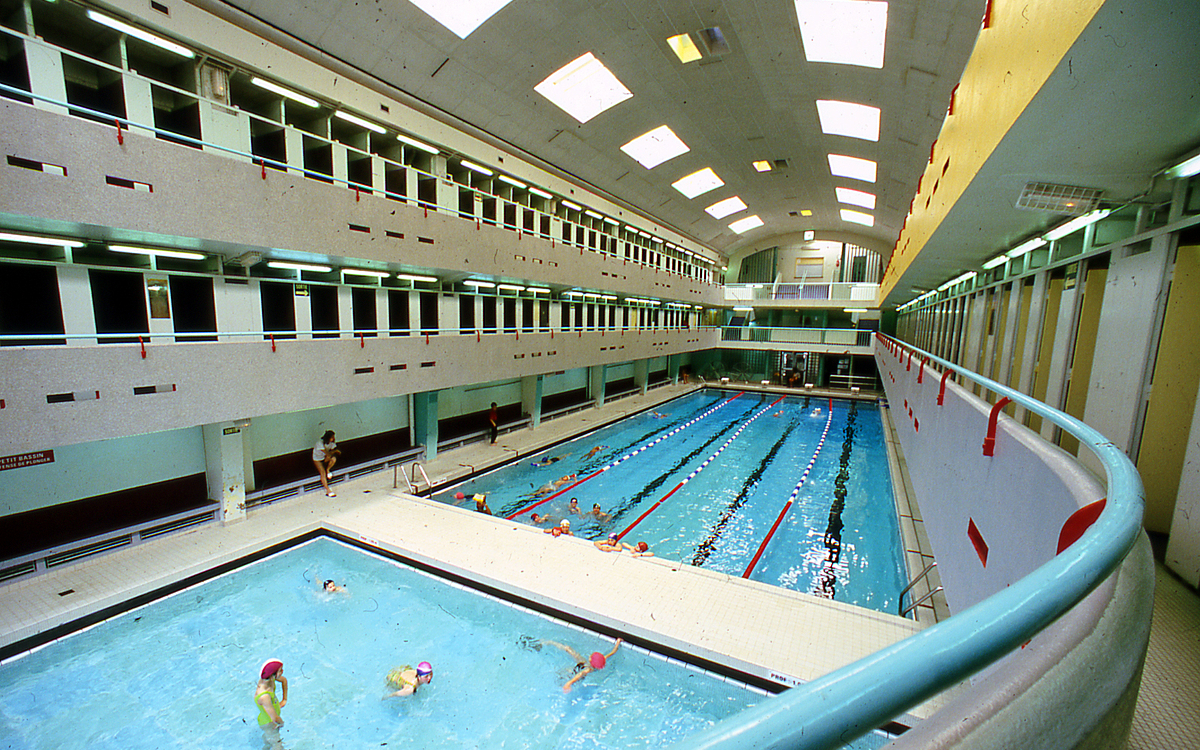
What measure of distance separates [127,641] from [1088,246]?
34.4ft

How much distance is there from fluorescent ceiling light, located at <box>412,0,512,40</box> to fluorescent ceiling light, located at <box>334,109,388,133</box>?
85.7 inches

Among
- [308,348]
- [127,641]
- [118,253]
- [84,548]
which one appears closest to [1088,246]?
[308,348]

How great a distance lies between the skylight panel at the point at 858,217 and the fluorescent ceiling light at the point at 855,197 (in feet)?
4.81

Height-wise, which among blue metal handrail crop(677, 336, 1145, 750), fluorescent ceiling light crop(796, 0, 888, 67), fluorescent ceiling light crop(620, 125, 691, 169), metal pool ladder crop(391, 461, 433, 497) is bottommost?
metal pool ladder crop(391, 461, 433, 497)

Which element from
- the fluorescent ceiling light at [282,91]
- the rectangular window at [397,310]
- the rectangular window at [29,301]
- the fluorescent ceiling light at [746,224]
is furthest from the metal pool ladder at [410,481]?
the fluorescent ceiling light at [746,224]

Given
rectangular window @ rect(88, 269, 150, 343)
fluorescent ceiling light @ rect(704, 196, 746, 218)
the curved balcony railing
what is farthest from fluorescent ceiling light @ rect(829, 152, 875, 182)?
rectangular window @ rect(88, 269, 150, 343)

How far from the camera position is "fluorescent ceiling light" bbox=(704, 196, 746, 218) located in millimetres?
20453

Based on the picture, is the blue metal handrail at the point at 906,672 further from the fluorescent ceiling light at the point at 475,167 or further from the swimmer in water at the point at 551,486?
the fluorescent ceiling light at the point at 475,167

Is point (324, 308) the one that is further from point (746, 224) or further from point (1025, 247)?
point (746, 224)

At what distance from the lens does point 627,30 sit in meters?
9.10

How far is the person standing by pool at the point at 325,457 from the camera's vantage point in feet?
30.0

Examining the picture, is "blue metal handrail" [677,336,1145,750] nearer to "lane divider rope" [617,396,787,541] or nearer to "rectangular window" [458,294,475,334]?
"lane divider rope" [617,396,787,541]

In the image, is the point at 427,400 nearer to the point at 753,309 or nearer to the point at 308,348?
the point at 308,348

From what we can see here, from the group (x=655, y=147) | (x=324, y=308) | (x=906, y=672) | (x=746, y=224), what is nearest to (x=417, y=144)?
(x=324, y=308)
